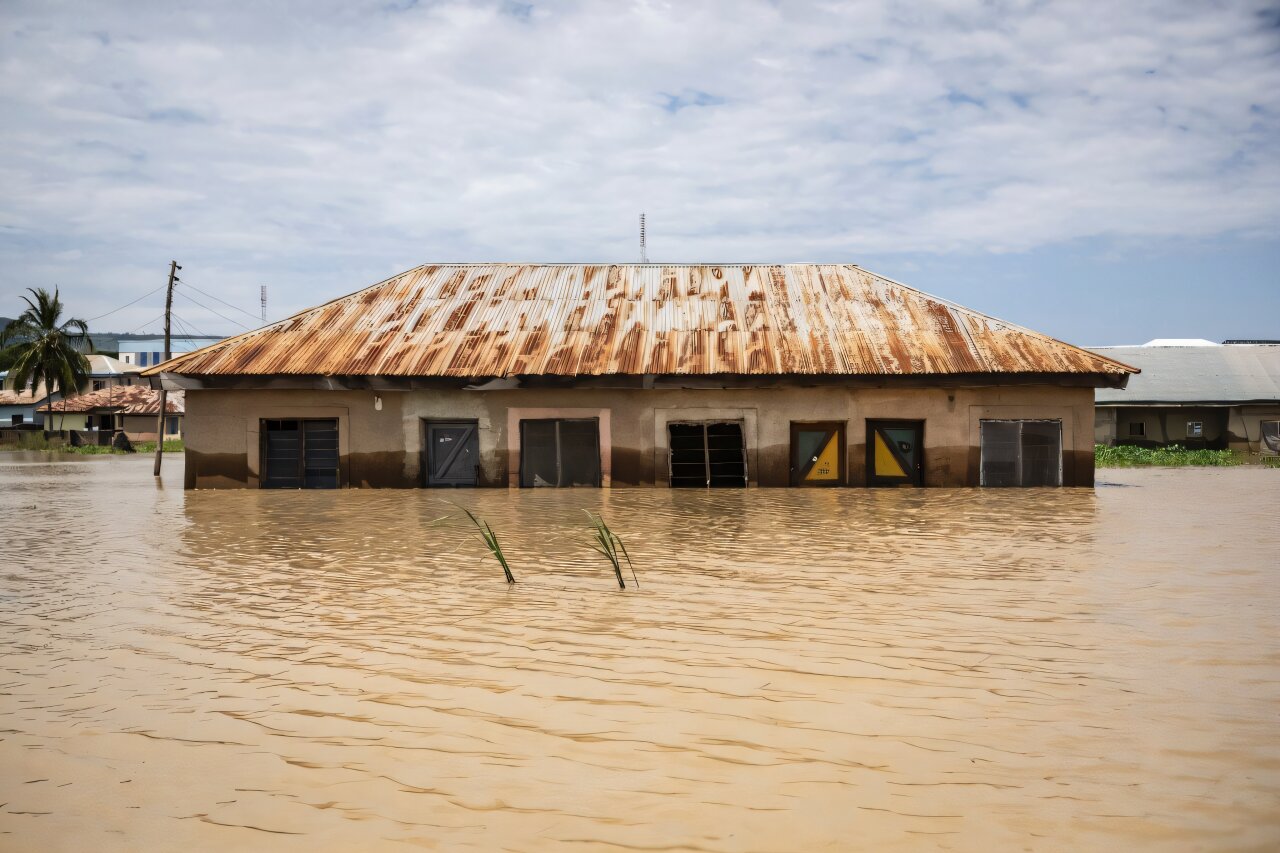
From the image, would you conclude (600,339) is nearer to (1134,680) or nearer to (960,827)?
(1134,680)

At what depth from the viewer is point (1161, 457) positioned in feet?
113

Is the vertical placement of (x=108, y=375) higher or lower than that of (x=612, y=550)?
higher

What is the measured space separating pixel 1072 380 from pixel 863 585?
14.8 metres

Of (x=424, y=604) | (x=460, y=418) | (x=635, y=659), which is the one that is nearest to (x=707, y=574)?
(x=424, y=604)

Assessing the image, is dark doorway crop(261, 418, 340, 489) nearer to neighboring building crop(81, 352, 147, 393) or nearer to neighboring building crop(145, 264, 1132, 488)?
neighboring building crop(145, 264, 1132, 488)

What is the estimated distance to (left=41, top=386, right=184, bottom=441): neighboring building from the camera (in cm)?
5819

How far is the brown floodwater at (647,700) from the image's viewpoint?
12.2 ft

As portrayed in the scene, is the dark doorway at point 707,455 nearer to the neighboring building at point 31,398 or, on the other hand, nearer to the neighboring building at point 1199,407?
the neighboring building at point 1199,407

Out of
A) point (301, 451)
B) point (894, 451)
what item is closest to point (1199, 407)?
point (894, 451)

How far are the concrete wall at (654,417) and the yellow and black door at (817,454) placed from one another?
0.24 m

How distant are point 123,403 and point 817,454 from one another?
5072 centimetres

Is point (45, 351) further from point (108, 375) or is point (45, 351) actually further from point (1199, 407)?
point (1199, 407)

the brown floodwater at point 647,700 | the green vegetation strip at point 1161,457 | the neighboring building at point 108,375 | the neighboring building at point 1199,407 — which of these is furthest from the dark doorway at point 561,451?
the neighboring building at point 108,375

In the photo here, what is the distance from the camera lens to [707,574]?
31.2ft
